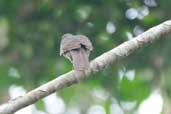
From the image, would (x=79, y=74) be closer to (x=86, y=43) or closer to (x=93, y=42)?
(x=86, y=43)

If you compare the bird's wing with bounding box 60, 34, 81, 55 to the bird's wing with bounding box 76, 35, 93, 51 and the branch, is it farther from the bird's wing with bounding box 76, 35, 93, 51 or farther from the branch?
the branch

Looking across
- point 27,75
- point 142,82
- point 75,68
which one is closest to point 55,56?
point 27,75

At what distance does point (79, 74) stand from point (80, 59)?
297mm

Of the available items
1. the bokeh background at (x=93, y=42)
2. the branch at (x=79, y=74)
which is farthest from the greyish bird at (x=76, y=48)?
the bokeh background at (x=93, y=42)

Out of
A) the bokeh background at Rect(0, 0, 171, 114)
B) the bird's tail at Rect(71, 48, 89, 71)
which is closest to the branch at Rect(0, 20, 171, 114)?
the bird's tail at Rect(71, 48, 89, 71)

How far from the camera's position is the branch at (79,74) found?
8.44 feet

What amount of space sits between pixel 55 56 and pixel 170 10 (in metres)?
0.93

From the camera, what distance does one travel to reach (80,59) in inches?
122

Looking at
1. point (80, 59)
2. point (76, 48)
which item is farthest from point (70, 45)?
point (80, 59)

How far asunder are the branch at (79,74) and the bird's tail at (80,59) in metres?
0.04

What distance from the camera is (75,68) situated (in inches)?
115

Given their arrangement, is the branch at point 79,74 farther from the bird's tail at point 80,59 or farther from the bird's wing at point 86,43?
the bird's wing at point 86,43

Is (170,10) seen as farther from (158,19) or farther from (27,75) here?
(27,75)

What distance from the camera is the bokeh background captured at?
14.4ft
